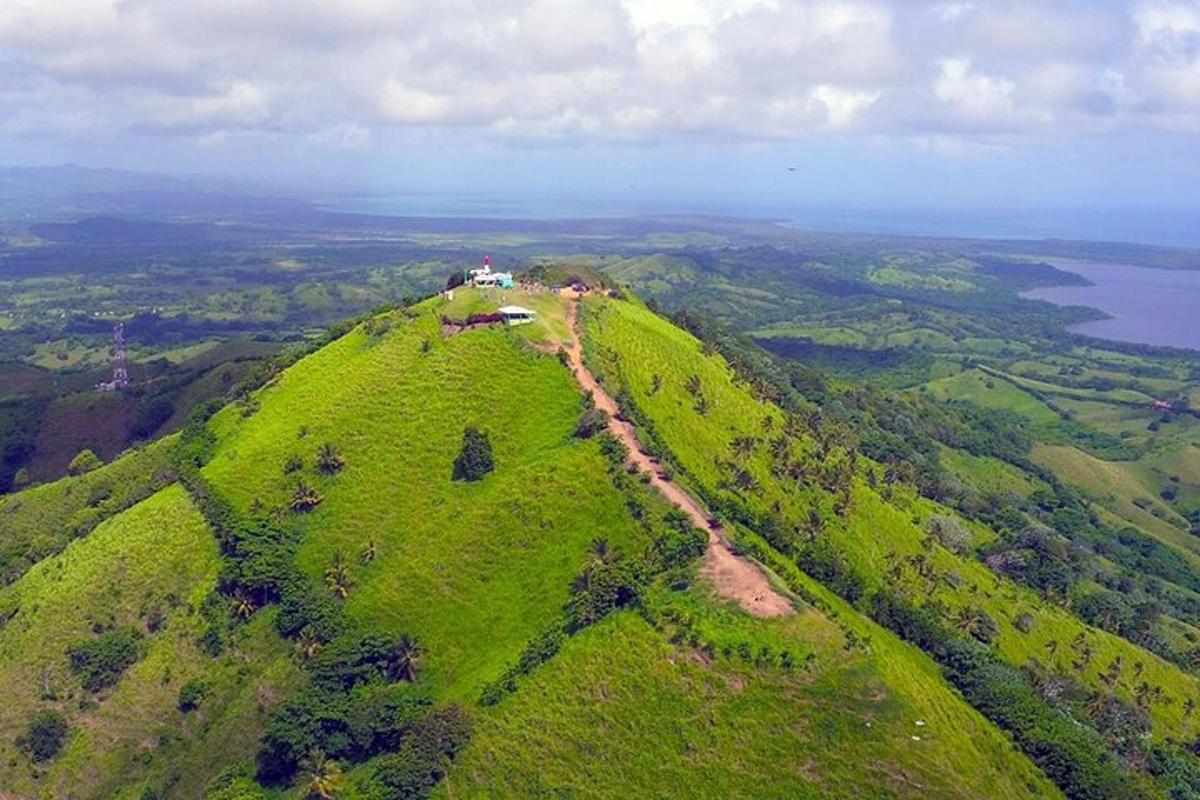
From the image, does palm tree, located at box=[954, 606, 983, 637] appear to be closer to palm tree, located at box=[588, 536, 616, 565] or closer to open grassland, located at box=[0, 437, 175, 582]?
palm tree, located at box=[588, 536, 616, 565]

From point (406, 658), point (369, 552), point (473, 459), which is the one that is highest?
point (473, 459)

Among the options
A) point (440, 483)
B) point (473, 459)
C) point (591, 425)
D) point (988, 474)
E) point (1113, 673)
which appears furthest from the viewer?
point (988, 474)

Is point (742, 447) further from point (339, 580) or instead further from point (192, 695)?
point (192, 695)

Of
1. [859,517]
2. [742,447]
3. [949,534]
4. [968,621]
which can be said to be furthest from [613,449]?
[949,534]

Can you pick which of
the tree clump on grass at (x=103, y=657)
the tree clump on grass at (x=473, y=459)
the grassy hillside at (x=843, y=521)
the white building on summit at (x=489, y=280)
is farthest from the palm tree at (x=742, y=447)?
the tree clump on grass at (x=103, y=657)

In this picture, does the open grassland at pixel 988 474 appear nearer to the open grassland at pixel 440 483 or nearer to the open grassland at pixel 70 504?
the open grassland at pixel 440 483

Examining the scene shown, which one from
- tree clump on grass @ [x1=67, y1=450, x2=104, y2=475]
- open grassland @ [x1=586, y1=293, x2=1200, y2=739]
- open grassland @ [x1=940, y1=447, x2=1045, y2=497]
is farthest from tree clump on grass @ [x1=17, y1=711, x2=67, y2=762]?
open grassland @ [x1=940, y1=447, x2=1045, y2=497]
